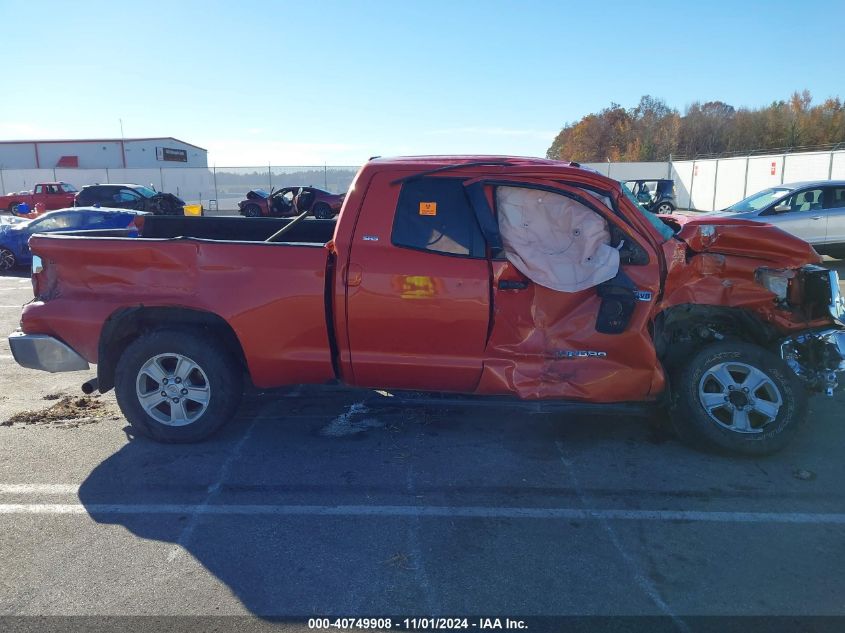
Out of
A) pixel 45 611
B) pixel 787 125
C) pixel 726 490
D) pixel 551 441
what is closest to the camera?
pixel 45 611

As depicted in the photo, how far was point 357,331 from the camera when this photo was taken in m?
4.41

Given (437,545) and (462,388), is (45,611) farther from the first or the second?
(462,388)

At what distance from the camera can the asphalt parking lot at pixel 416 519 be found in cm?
300

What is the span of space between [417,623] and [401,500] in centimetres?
110

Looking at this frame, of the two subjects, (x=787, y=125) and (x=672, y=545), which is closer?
(x=672, y=545)

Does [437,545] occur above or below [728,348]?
below

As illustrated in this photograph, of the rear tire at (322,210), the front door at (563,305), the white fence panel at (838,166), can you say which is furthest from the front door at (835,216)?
the rear tire at (322,210)

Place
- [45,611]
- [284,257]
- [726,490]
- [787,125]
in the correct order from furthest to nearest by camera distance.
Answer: [787,125] → [284,257] → [726,490] → [45,611]

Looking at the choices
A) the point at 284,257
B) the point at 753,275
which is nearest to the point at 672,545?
the point at 753,275

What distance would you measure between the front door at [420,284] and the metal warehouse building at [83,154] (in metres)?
55.1

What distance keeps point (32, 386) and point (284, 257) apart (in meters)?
3.59

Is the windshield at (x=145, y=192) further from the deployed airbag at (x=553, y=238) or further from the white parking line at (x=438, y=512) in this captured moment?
the deployed airbag at (x=553, y=238)

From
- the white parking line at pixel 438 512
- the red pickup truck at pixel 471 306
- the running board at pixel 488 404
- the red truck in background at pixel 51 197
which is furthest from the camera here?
the red truck in background at pixel 51 197

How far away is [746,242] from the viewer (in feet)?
14.7
